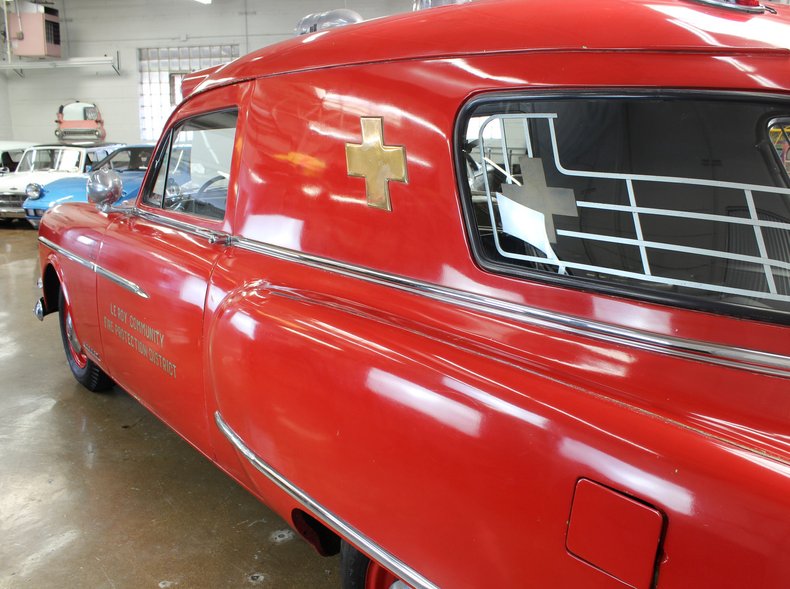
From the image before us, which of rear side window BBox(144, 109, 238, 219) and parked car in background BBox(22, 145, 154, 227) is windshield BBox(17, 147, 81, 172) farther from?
rear side window BBox(144, 109, 238, 219)

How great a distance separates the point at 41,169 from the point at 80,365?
7.91 m

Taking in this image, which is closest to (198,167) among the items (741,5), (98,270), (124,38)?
(98,270)

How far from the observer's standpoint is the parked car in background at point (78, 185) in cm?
825

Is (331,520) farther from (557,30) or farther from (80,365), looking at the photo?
(80,365)

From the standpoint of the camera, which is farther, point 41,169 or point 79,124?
point 79,124

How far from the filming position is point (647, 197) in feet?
3.57

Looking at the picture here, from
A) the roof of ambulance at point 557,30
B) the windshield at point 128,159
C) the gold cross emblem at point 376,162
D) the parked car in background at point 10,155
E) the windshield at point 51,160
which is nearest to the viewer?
the roof of ambulance at point 557,30

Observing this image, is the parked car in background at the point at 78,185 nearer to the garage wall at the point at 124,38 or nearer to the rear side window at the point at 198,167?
the garage wall at the point at 124,38

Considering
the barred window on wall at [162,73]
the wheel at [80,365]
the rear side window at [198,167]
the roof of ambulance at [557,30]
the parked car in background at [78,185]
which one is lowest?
the wheel at [80,365]

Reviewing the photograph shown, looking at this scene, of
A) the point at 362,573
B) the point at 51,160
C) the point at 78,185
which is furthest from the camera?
the point at 51,160

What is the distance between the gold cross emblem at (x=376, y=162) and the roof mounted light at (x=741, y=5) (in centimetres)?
66

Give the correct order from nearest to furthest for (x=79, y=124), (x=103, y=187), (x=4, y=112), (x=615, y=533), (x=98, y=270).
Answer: (x=615, y=533) < (x=98, y=270) < (x=103, y=187) < (x=79, y=124) < (x=4, y=112)

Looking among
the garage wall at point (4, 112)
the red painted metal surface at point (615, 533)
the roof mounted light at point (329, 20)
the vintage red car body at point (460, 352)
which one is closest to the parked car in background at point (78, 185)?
the roof mounted light at point (329, 20)

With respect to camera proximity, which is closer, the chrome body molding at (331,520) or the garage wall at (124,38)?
the chrome body molding at (331,520)
